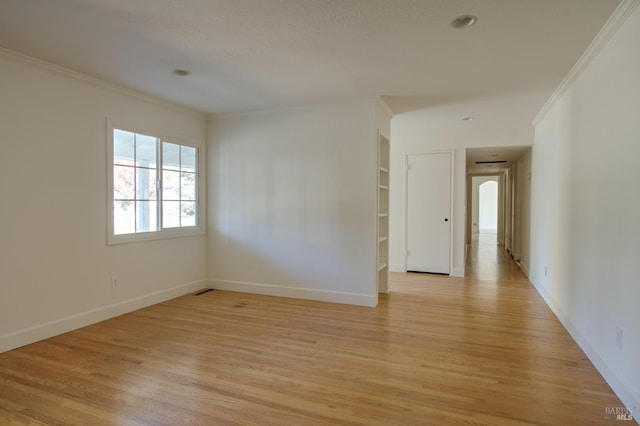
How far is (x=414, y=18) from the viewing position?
232 cm

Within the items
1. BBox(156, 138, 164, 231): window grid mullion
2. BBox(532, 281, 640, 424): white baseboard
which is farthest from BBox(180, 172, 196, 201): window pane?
BBox(532, 281, 640, 424): white baseboard

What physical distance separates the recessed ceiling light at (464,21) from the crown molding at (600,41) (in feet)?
2.72

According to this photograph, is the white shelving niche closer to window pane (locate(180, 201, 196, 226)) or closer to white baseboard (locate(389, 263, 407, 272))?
white baseboard (locate(389, 263, 407, 272))

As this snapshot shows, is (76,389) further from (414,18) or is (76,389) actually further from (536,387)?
(414,18)

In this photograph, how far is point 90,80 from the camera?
3.46 metres

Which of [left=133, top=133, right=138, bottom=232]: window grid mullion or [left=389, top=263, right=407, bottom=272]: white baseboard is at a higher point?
[left=133, top=133, right=138, bottom=232]: window grid mullion

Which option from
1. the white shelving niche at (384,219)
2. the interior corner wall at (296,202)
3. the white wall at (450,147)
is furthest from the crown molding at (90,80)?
the white wall at (450,147)

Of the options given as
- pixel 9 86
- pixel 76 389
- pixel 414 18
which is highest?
pixel 414 18

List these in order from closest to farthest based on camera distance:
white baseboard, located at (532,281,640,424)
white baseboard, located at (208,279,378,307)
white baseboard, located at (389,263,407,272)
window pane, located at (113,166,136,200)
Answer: white baseboard, located at (532,281,640,424) → window pane, located at (113,166,136,200) → white baseboard, located at (208,279,378,307) → white baseboard, located at (389,263,407,272)

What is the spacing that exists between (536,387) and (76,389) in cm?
299

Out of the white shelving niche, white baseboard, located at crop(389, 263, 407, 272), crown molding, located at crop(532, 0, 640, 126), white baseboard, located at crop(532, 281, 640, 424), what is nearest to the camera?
white baseboard, located at crop(532, 281, 640, 424)

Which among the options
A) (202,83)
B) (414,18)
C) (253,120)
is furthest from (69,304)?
(414,18)

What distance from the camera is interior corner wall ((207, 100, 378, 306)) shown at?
4184mm

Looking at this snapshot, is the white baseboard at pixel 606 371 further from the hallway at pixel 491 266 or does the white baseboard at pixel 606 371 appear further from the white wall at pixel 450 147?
the white wall at pixel 450 147
